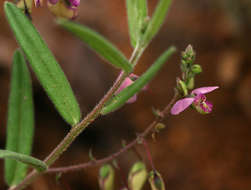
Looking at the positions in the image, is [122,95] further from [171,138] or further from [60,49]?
[60,49]

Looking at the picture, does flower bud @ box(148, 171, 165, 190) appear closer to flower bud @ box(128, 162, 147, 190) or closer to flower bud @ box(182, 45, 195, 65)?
flower bud @ box(128, 162, 147, 190)

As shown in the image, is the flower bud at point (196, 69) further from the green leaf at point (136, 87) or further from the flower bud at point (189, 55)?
the green leaf at point (136, 87)

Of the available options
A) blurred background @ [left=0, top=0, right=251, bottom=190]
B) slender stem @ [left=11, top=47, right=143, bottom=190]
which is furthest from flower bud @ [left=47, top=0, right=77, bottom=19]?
blurred background @ [left=0, top=0, right=251, bottom=190]

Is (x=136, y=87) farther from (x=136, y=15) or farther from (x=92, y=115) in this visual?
(x=136, y=15)

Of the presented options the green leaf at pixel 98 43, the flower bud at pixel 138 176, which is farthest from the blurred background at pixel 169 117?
the green leaf at pixel 98 43

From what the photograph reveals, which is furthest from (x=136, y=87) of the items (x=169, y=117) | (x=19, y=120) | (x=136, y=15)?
(x=169, y=117)

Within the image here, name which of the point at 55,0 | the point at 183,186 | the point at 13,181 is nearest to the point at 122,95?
the point at 55,0
